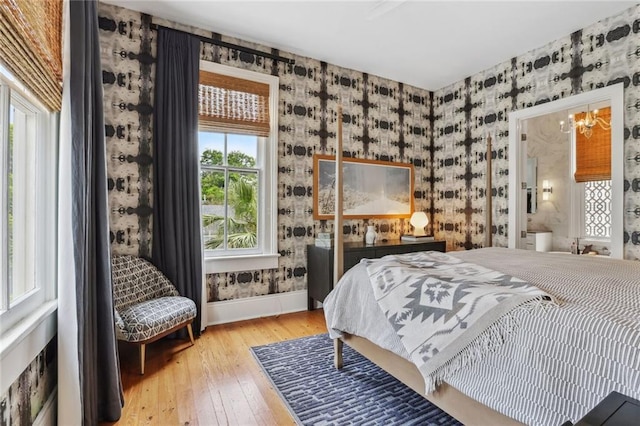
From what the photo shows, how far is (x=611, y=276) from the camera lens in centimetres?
185

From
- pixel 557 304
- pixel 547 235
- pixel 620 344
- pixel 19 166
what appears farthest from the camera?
pixel 547 235

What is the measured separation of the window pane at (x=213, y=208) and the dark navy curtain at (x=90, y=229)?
1388mm

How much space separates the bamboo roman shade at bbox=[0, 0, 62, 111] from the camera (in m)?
1.22

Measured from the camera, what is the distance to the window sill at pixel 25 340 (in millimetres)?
1202

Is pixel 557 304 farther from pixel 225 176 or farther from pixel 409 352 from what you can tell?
pixel 225 176

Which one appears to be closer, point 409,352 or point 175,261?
point 409,352

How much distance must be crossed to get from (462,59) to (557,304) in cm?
332

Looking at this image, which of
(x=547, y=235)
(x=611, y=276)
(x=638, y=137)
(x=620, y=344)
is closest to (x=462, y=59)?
(x=638, y=137)

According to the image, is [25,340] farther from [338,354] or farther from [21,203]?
[338,354]

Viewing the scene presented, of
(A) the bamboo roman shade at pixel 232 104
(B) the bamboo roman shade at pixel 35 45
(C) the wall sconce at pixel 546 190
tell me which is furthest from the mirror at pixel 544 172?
(B) the bamboo roman shade at pixel 35 45

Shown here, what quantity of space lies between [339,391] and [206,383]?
2.90ft

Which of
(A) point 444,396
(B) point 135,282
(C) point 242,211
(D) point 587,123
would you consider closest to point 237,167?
(C) point 242,211

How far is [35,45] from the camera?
1413 millimetres

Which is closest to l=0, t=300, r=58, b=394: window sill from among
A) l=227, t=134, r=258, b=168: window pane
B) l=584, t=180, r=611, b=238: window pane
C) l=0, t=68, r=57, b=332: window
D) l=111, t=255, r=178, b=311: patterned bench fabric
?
l=0, t=68, r=57, b=332: window
